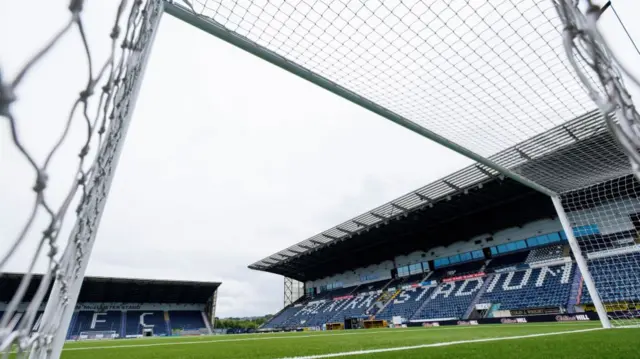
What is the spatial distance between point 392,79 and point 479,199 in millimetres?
15699

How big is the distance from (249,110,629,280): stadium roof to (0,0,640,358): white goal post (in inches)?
3.0

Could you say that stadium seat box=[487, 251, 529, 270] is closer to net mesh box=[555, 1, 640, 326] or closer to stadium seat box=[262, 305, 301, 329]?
net mesh box=[555, 1, 640, 326]

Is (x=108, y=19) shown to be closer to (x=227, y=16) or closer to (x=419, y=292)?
(x=227, y=16)

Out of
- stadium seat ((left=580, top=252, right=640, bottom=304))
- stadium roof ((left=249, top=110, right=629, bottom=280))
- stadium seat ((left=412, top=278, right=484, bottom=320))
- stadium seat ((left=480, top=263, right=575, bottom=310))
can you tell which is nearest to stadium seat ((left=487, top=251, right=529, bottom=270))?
stadium seat ((left=480, top=263, right=575, bottom=310))

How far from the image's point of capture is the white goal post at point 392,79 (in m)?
1.03

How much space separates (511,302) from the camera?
47.8 ft

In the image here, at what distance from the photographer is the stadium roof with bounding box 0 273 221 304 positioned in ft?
87.7

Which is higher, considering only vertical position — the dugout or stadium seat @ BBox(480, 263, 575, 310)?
stadium seat @ BBox(480, 263, 575, 310)

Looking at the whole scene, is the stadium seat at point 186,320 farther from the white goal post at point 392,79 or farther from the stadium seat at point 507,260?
the white goal post at point 392,79

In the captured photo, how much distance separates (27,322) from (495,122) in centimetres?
566

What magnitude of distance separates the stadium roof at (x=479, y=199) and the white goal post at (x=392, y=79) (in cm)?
7

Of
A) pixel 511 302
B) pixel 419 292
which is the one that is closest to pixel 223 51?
pixel 511 302

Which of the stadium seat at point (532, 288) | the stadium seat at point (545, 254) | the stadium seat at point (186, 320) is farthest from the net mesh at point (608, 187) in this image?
the stadium seat at point (186, 320)

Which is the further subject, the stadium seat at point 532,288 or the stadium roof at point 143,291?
the stadium roof at point 143,291
